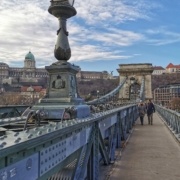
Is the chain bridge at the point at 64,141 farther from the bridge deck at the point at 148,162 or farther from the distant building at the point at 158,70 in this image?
the distant building at the point at 158,70

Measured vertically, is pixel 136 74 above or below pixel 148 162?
above

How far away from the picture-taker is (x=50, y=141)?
279cm

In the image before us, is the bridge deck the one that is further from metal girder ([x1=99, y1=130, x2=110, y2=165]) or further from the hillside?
the hillside

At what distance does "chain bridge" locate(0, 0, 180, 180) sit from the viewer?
2320 millimetres

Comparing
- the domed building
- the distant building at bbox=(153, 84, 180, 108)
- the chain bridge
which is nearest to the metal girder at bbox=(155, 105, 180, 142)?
the chain bridge

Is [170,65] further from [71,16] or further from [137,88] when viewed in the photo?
[71,16]

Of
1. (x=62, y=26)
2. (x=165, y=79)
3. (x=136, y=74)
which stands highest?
(x=165, y=79)

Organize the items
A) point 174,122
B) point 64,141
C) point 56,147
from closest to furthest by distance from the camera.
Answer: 1. point 56,147
2. point 64,141
3. point 174,122

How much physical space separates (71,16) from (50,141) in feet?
14.1

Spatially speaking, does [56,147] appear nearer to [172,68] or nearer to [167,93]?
[167,93]

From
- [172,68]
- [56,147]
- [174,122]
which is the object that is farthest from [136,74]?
[172,68]

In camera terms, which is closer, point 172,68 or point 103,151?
point 103,151

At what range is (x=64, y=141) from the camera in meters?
3.27

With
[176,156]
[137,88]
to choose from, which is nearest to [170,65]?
[137,88]
